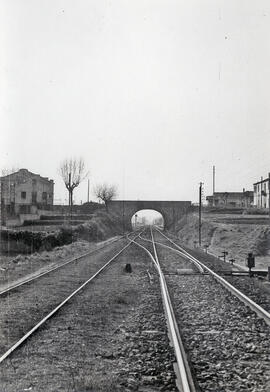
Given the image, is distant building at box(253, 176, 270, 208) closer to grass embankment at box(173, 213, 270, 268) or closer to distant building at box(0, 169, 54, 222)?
grass embankment at box(173, 213, 270, 268)

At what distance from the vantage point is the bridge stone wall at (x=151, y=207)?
3044 inches

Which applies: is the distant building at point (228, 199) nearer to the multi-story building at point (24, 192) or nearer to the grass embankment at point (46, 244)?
the multi-story building at point (24, 192)

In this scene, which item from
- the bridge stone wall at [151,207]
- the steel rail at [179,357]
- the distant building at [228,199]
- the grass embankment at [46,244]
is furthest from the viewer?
the distant building at [228,199]

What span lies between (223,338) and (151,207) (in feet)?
230

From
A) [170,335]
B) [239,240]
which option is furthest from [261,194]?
[170,335]

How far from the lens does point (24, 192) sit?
73438 mm

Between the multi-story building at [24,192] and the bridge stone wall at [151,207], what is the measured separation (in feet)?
38.5

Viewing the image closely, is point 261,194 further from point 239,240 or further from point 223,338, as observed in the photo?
point 223,338

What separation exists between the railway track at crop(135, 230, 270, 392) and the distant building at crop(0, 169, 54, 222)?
5703 cm

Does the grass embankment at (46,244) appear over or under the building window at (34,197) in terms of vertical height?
under

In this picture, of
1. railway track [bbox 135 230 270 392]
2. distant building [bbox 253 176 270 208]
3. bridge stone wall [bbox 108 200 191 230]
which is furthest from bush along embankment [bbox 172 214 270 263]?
distant building [bbox 253 176 270 208]

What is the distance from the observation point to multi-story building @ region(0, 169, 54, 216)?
2746 inches

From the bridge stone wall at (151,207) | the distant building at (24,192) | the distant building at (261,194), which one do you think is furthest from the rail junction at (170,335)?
the distant building at (261,194)

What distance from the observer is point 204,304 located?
10562 mm
